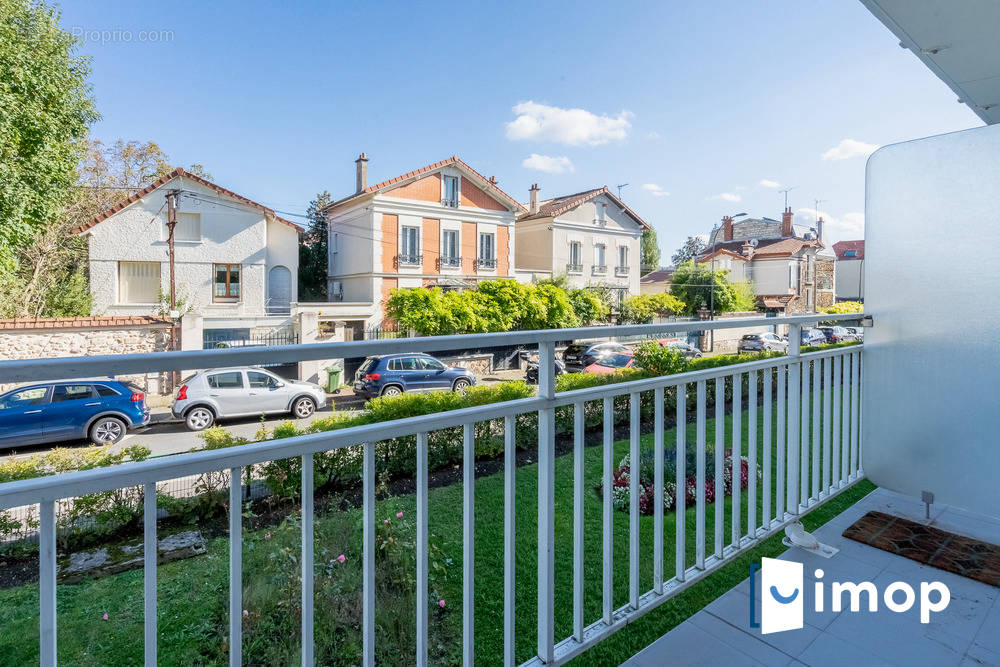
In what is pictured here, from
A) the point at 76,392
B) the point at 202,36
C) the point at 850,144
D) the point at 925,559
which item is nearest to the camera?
the point at 76,392

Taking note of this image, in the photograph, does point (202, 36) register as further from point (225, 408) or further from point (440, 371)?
point (225, 408)

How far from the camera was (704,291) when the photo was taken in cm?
2156

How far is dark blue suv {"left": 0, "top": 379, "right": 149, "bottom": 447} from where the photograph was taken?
2.84ft

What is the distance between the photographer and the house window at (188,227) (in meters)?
14.6

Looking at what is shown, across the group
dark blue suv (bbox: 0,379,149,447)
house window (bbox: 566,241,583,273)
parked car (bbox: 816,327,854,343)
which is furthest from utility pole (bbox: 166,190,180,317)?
parked car (bbox: 816,327,854,343)

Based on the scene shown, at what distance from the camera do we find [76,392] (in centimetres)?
103

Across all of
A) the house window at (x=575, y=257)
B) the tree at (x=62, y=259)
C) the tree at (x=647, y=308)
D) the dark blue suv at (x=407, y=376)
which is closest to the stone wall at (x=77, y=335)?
the tree at (x=62, y=259)

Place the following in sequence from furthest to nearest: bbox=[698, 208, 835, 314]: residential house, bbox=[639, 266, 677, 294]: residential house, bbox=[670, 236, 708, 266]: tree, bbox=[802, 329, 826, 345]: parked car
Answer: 1. bbox=[670, 236, 708, 266]: tree
2. bbox=[639, 266, 677, 294]: residential house
3. bbox=[698, 208, 835, 314]: residential house
4. bbox=[802, 329, 826, 345]: parked car

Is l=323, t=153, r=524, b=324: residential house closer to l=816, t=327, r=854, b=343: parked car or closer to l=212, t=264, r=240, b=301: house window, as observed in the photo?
l=212, t=264, r=240, b=301: house window

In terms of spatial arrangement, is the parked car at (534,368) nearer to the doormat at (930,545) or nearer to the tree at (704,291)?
the doormat at (930,545)

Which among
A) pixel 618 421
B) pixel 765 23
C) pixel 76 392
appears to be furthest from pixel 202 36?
pixel 76 392

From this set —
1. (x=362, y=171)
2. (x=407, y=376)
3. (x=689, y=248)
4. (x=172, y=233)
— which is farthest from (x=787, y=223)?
(x=407, y=376)

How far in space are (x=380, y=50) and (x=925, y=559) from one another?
2799 centimetres

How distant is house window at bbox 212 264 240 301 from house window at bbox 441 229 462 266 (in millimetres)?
6311
